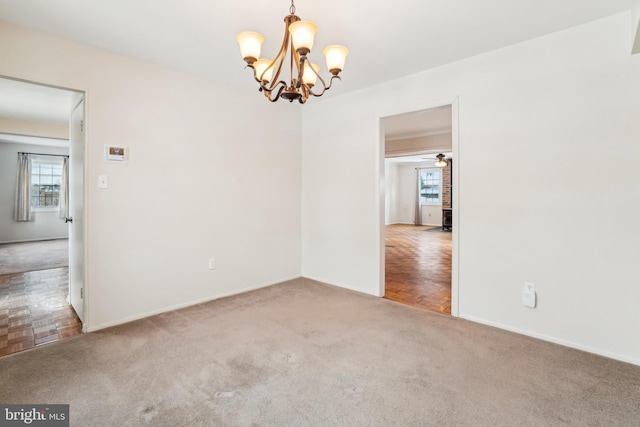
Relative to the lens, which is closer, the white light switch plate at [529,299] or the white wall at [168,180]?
the white light switch plate at [529,299]

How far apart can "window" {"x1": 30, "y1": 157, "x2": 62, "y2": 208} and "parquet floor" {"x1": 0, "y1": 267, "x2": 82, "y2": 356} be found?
428 cm

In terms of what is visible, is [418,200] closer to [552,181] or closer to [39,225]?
[552,181]

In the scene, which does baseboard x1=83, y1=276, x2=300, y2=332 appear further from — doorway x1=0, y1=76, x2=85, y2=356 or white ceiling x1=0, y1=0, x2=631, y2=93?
white ceiling x1=0, y1=0, x2=631, y2=93

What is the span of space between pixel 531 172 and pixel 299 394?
2.36 meters

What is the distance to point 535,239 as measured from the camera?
2391mm

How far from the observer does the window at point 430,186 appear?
37.6 ft

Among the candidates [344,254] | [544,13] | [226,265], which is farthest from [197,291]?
[544,13]

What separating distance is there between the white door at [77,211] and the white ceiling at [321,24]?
28.6 inches

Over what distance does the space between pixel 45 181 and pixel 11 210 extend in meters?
0.96

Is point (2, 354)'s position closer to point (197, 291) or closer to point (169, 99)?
point (197, 291)

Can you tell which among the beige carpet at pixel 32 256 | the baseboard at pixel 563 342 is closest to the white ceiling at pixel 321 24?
the baseboard at pixel 563 342

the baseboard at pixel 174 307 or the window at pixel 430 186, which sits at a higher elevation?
the window at pixel 430 186

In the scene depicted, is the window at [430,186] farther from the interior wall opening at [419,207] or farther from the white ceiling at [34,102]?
the white ceiling at [34,102]

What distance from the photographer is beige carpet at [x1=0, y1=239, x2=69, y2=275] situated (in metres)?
4.77
